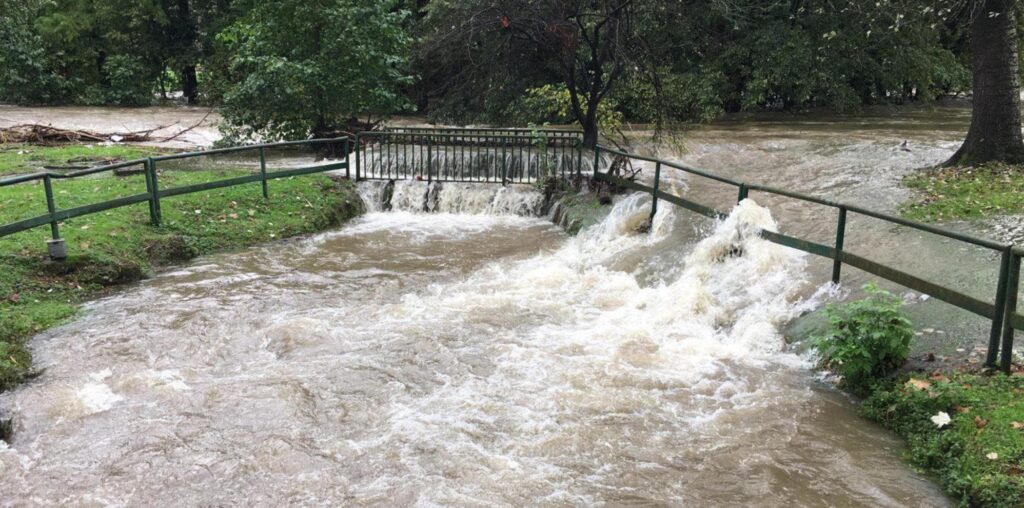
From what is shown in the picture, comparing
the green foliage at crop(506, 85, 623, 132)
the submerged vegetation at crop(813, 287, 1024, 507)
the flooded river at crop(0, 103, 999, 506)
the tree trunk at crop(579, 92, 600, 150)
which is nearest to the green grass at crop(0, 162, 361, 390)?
the flooded river at crop(0, 103, 999, 506)

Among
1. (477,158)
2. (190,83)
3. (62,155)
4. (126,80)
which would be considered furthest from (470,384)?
(190,83)

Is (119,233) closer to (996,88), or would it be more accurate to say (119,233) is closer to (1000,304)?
(1000,304)

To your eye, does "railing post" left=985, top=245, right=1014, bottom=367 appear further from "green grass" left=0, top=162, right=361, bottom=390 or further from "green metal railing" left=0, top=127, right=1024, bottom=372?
"green grass" left=0, top=162, right=361, bottom=390

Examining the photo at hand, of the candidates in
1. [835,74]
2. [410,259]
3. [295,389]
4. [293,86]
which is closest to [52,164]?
[293,86]

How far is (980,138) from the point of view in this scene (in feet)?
44.2

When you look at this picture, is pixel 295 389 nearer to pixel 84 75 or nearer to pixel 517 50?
pixel 517 50

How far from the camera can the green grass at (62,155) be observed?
16.0 m

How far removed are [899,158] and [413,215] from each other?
1062 cm

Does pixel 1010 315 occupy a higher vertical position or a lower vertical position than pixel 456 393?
higher

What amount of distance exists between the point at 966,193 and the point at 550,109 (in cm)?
1093

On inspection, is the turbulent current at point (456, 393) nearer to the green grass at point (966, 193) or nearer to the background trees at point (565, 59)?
the green grass at point (966, 193)

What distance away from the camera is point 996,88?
43.1 ft

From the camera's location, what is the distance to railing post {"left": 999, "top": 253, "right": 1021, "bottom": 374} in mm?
5805

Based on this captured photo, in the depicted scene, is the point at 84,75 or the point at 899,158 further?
the point at 84,75
